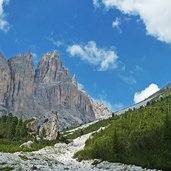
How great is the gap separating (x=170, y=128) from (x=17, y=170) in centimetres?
4161

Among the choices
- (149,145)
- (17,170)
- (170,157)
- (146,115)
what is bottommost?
(17,170)

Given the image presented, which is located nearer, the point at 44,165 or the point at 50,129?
the point at 44,165

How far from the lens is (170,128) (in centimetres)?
6912

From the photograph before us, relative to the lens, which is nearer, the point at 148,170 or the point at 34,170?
the point at 34,170

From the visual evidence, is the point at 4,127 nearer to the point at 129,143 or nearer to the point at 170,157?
the point at 129,143

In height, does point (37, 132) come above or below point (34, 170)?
above

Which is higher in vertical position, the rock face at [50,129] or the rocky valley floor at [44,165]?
the rock face at [50,129]

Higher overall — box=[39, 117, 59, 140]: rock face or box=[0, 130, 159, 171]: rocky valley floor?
box=[39, 117, 59, 140]: rock face

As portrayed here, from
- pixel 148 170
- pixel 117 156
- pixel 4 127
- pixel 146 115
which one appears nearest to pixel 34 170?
pixel 148 170

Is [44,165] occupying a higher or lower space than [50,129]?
lower

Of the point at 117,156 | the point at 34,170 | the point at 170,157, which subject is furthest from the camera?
the point at 117,156

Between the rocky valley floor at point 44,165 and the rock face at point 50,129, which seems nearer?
the rocky valley floor at point 44,165

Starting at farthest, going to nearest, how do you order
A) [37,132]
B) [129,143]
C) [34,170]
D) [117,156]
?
1. [37,132]
2. [129,143]
3. [117,156]
4. [34,170]

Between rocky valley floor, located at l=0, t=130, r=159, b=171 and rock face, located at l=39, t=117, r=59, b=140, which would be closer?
rocky valley floor, located at l=0, t=130, r=159, b=171
